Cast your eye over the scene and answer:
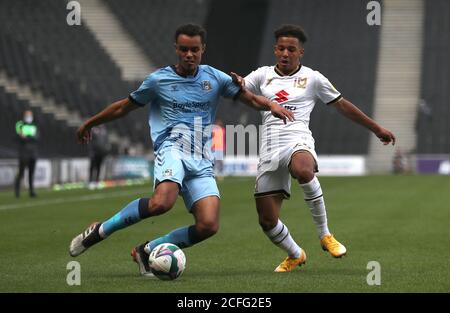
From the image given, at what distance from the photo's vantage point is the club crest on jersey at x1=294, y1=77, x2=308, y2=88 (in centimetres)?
855

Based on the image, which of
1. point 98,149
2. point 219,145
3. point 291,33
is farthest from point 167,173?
point 219,145

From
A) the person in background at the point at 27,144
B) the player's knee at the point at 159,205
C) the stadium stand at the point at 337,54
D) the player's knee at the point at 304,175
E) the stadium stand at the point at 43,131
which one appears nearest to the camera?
the player's knee at the point at 159,205

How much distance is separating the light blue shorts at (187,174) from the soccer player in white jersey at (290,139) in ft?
2.48

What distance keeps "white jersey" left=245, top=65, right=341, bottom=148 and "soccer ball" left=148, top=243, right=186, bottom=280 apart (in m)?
1.59

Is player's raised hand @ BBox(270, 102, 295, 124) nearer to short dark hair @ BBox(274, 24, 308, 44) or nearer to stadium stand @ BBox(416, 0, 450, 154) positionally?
short dark hair @ BBox(274, 24, 308, 44)

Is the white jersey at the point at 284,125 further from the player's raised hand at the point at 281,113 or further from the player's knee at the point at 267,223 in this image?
the player's raised hand at the point at 281,113

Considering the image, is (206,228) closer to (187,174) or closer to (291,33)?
(187,174)

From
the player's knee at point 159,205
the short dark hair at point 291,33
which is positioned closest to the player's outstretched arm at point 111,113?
the player's knee at point 159,205

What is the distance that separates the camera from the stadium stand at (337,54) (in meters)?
44.2

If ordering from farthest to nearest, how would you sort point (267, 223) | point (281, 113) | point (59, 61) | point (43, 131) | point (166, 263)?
point (59, 61)
point (43, 131)
point (267, 223)
point (281, 113)
point (166, 263)

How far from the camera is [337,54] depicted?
46.2 meters

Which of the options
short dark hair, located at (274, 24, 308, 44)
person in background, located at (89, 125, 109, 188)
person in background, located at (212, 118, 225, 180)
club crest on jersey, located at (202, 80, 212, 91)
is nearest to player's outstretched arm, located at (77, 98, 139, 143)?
club crest on jersey, located at (202, 80, 212, 91)

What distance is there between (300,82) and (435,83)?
125 ft

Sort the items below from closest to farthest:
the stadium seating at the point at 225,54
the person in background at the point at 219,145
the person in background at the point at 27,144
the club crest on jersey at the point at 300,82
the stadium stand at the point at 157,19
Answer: the club crest on jersey at the point at 300,82
the person in background at the point at 27,144
the person in background at the point at 219,145
the stadium seating at the point at 225,54
the stadium stand at the point at 157,19
